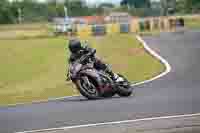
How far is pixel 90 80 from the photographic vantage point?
13336 millimetres

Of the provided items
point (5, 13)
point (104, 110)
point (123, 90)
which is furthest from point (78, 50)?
point (5, 13)

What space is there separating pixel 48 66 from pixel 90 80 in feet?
55.4

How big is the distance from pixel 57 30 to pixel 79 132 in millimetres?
53189

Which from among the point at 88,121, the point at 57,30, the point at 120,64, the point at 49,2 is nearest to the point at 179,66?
the point at 120,64

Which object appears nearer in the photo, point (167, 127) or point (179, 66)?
point (167, 127)

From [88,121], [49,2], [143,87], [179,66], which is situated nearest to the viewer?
[88,121]

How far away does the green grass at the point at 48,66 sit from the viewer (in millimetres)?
19516

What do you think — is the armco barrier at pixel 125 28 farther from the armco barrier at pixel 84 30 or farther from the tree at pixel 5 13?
the tree at pixel 5 13

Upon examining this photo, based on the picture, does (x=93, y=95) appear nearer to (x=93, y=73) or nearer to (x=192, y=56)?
(x=93, y=73)

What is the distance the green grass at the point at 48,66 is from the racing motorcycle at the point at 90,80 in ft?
12.0

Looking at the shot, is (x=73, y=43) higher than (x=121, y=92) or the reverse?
higher

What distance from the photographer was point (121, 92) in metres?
13.4

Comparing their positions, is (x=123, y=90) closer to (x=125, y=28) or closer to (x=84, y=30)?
(x=84, y=30)

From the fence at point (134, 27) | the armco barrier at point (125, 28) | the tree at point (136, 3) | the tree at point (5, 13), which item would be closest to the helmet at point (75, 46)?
the fence at point (134, 27)
